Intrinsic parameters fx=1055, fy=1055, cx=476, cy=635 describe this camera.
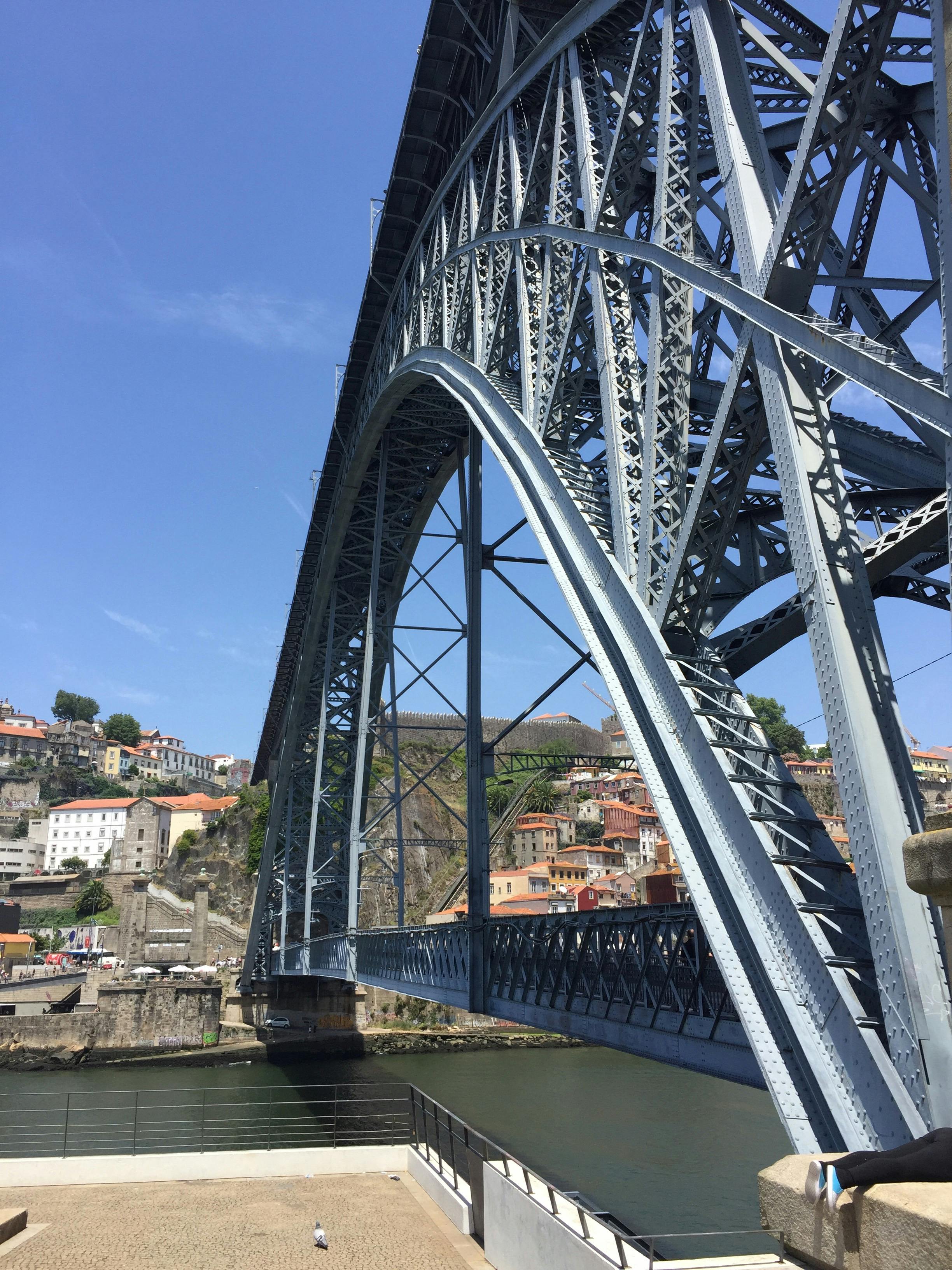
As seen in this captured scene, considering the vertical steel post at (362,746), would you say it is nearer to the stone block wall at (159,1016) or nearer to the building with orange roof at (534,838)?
the stone block wall at (159,1016)

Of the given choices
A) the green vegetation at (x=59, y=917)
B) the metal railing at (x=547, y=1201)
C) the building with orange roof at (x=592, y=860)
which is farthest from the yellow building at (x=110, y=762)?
the metal railing at (x=547, y=1201)

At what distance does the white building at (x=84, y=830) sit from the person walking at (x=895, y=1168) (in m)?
109

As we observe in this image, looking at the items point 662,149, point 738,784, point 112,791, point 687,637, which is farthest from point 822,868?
point 112,791

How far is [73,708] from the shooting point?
155m

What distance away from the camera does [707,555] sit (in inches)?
316

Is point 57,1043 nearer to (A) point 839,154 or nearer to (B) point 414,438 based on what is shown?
(B) point 414,438

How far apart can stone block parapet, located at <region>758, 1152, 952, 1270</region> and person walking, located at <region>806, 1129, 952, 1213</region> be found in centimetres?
3

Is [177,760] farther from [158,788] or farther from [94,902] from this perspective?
[94,902]

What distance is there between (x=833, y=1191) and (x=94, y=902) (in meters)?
90.1

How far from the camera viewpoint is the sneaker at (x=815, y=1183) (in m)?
2.97

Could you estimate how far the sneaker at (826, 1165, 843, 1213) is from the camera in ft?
9.53

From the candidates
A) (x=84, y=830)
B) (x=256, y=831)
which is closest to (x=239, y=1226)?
(x=256, y=831)

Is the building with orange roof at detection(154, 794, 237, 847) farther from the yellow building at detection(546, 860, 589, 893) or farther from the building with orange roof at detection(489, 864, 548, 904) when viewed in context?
the yellow building at detection(546, 860, 589, 893)

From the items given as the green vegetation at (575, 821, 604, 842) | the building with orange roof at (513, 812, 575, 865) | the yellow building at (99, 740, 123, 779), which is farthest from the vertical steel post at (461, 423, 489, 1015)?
the yellow building at (99, 740, 123, 779)
